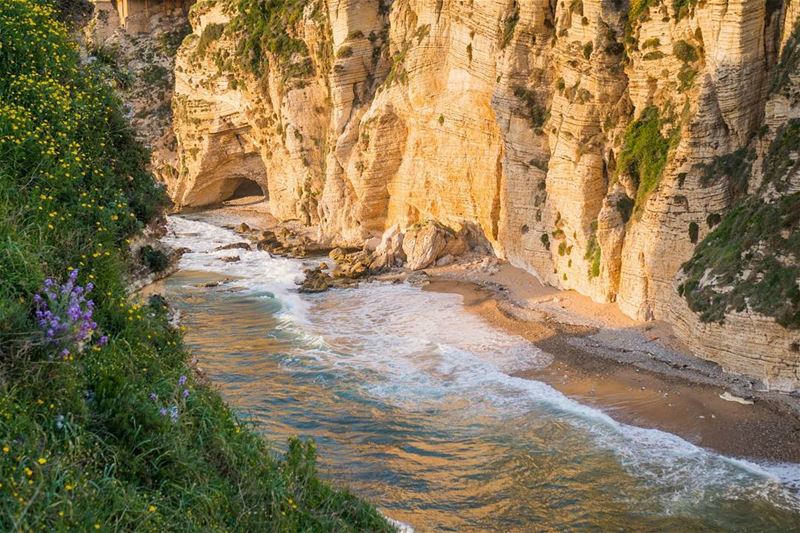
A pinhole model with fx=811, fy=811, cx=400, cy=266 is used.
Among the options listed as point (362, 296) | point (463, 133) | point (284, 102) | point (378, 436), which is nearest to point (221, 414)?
point (378, 436)

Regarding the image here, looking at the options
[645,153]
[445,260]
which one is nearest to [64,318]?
[645,153]

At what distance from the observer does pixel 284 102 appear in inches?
2090

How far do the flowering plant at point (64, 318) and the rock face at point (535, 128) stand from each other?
20.0 metres

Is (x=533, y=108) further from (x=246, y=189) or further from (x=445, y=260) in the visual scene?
(x=246, y=189)

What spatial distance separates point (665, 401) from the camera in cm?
A: 2439

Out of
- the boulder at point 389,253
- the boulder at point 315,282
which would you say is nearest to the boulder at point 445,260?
the boulder at point 389,253

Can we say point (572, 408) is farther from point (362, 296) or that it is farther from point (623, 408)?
point (362, 296)

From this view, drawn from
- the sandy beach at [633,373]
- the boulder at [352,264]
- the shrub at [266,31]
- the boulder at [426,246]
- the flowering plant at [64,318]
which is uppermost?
the shrub at [266,31]

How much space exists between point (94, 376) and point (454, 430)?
49.5 feet

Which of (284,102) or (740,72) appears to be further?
(284,102)

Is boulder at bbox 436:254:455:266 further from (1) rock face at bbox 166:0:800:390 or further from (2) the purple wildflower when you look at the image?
(2) the purple wildflower

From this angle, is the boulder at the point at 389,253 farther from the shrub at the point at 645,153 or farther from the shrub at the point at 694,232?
the shrub at the point at 694,232

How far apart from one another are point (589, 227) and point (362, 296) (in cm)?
1132

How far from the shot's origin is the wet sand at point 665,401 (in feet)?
71.2
